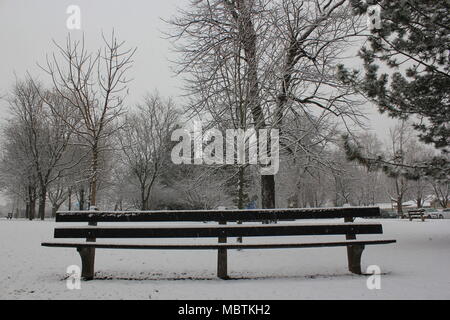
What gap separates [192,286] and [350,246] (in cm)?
240

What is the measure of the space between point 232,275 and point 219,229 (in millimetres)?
900

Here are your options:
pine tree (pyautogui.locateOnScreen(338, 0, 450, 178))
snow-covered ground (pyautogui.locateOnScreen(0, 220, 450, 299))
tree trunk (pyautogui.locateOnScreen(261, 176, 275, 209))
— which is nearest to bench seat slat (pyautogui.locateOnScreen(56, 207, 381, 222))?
snow-covered ground (pyautogui.locateOnScreen(0, 220, 450, 299))

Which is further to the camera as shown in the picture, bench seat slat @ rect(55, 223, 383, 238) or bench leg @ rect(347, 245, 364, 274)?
bench leg @ rect(347, 245, 364, 274)

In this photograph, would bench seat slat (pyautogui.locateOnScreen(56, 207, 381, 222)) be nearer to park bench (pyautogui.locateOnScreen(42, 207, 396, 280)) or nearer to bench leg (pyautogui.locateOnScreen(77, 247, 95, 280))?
park bench (pyautogui.locateOnScreen(42, 207, 396, 280))

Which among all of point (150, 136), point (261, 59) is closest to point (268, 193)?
point (261, 59)

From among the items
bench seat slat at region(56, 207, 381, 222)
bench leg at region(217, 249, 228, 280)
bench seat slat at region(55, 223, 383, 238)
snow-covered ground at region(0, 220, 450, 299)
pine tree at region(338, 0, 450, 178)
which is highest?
pine tree at region(338, 0, 450, 178)

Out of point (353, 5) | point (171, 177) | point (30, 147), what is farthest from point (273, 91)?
point (171, 177)

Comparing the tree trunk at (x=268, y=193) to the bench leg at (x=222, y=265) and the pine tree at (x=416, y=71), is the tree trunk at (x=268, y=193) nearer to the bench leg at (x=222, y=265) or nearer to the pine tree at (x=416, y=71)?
the pine tree at (x=416, y=71)

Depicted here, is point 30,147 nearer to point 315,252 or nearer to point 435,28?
point 315,252

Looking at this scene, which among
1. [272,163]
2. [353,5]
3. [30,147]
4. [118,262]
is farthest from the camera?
[30,147]

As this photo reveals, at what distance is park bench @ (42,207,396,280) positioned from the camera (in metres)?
4.59

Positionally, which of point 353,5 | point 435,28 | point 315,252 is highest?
point 353,5
